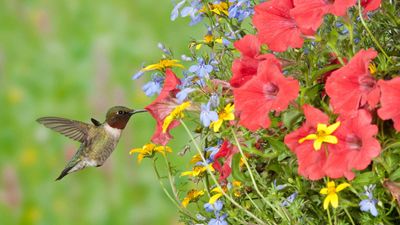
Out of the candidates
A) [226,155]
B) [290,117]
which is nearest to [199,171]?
[226,155]

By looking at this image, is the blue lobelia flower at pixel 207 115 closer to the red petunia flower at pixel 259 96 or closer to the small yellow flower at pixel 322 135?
the red petunia flower at pixel 259 96

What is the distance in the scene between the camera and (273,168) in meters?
1.76

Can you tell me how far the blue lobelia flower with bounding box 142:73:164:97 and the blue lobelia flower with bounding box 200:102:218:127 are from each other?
207mm

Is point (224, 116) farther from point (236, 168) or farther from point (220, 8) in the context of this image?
point (220, 8)

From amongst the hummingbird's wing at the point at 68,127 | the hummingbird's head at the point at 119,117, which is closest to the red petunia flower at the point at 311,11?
the hummingbird's head at the point at 119,117

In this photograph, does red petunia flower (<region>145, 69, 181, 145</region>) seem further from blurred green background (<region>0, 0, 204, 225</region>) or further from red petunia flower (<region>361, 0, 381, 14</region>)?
blurred green background (<region>0, 0, 204, 225</region>)

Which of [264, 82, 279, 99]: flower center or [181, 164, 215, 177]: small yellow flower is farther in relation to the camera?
[181, 164, 215, 177]: small yellow flower

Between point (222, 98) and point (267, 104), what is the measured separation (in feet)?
0.33

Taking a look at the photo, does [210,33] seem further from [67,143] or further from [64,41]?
[64,41]

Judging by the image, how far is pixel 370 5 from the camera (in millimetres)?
1611

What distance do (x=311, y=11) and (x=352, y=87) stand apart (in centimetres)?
14

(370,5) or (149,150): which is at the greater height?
(370,5)

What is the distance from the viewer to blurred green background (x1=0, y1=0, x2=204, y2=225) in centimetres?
401

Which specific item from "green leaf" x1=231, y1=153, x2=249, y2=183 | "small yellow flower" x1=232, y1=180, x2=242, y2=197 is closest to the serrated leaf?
"green leaf" x1=231, y1=153, x2=249, y2=183
